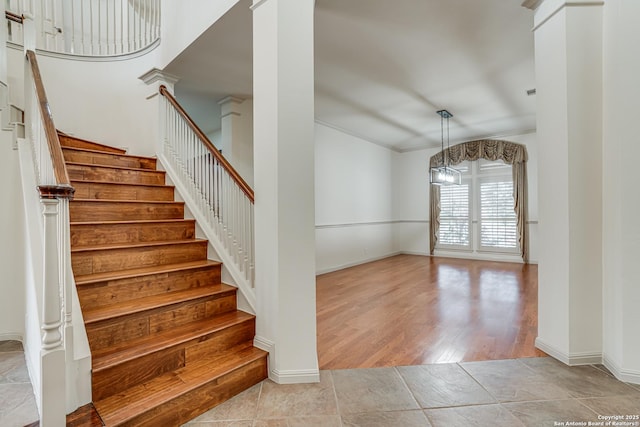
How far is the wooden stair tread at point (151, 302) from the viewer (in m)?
1.80

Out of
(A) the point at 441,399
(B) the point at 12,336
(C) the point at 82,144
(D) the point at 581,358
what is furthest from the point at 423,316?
(C) the point at 82,144

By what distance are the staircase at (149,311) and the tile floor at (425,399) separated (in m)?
0.19

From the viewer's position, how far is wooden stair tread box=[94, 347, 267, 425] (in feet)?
4.69

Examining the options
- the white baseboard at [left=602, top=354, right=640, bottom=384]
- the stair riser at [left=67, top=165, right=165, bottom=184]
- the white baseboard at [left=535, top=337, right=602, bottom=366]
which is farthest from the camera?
the stair riser at [left=67, top=165, right=165, bottom=184]

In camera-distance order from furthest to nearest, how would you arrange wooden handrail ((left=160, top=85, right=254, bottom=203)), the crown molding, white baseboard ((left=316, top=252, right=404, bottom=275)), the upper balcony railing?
white baseboard ((left=316, top=252, right=404, bottom=275)) < the upper balcony railing < wooden handrail ((left=160, top=85, right=254, bottom=203)) < the crown molding

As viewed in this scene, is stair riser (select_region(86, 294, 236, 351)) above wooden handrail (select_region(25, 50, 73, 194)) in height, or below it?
below

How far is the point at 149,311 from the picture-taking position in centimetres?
194

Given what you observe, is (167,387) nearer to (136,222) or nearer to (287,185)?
(287,185)

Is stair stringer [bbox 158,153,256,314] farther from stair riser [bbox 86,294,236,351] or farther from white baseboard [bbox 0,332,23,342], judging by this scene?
white baseboard [bbox 0,332,23,342]

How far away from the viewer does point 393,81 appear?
3.83m

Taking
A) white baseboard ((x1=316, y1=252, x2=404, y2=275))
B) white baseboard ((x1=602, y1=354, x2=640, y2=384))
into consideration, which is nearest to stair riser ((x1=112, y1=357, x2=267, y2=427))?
white baseboard ((x1=602, y1=354, x2=640, y2=384))

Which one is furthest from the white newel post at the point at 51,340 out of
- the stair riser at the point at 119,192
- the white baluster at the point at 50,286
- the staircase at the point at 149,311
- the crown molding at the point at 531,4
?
the crown molding at the point at 531,4

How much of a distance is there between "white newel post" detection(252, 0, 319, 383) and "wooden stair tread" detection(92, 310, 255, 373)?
36cm

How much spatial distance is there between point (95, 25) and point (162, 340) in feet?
16.2
